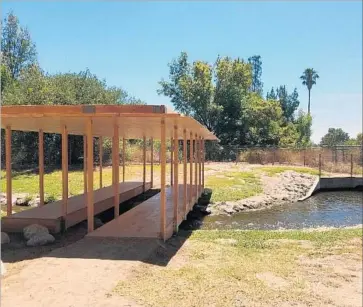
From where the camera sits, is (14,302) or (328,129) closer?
(14,302)

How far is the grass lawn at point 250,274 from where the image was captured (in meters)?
4.68

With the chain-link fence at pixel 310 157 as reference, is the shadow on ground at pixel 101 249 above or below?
below

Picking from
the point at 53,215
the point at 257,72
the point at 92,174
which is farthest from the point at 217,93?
the point at 257,72

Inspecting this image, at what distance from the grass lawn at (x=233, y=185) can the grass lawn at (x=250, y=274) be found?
22.6ft

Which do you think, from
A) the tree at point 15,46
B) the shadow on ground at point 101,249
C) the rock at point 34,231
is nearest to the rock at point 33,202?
the shadow on ground at point 101,249

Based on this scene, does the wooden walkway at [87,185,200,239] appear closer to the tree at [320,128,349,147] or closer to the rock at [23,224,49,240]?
the rock at [23,224,49,240]

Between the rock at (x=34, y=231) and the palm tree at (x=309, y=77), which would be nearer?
the rock at (x=34, y=231)

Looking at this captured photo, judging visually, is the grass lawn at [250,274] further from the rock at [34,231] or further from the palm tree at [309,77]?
the palm tree at [309,77]

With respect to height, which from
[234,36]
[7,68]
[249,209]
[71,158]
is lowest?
[249,209]

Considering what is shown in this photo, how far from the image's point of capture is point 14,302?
4477 millimetres

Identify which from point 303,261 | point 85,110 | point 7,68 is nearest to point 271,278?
point 303,261

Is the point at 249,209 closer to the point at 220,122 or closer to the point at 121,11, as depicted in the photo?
the point at 121,11

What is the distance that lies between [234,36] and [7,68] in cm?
3140

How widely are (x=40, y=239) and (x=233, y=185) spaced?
11.2m
